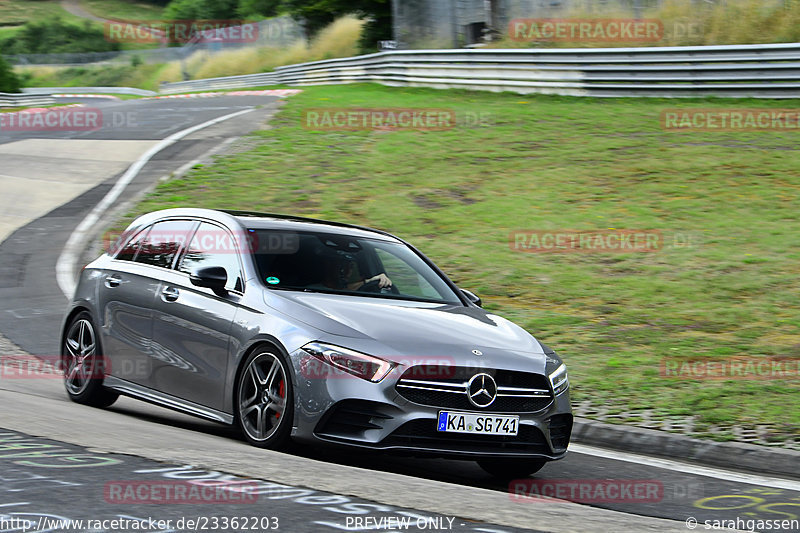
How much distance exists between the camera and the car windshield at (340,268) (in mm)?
7059

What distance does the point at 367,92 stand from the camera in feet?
103

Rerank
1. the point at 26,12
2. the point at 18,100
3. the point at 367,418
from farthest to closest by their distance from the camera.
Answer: the point at 26,12
the point at 18,100
the point at 367,418

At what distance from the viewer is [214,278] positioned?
22.6 feet

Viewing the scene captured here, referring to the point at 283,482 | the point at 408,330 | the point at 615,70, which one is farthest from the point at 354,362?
the point at 615,70

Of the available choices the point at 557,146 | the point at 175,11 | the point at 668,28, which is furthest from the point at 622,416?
the point at 175,11

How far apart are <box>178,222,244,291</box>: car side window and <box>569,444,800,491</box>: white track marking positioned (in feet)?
8.73

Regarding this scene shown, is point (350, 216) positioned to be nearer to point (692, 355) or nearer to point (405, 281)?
point (692, 355)

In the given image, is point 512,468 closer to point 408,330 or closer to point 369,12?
point 408,330

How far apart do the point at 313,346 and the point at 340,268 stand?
1236 mm

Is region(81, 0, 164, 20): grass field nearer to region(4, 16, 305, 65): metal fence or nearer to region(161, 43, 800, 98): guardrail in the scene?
region(4, 16, 305, 65): metal fence

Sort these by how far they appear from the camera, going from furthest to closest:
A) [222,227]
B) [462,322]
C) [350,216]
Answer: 1. [350,216]
2. [222,227]
3. [462,322]

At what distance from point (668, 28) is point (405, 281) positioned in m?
20.8

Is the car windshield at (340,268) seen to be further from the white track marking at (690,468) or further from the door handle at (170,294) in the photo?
the white track marking at (690,468)

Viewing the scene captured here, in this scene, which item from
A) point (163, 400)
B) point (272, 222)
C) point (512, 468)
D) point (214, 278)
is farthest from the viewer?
point (272, 222)
